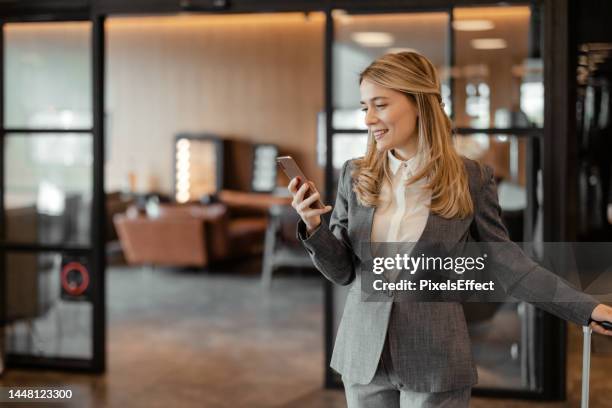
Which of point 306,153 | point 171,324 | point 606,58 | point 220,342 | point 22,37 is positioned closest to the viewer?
point 606,58

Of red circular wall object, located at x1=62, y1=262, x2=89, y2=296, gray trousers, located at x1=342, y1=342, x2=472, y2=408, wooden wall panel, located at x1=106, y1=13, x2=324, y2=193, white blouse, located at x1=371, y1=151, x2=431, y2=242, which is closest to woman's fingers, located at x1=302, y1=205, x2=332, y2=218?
white blouse, located at x1=371, y1=151, x2=431, y2=242

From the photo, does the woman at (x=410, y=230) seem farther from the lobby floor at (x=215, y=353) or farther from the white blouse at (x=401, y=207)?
the lobby floor at (x=215, y=353)

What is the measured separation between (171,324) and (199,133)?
530 centimetres

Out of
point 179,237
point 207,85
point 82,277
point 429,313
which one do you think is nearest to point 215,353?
point 82,277

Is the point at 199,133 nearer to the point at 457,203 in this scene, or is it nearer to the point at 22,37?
the point at 22,37

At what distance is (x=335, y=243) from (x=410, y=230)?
0.18 m

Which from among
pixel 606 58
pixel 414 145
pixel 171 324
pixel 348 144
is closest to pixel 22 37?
pixel 348 144

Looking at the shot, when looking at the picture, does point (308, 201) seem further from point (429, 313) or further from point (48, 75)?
point (48, 75)

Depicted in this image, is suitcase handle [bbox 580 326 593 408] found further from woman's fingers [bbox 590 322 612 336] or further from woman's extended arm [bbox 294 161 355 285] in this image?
woman's extended arm [bbox 294 161 355 285]

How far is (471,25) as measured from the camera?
4562 millimetres

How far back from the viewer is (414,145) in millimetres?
1962

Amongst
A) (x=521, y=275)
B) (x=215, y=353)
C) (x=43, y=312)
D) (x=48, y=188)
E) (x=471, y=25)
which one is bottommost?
(x=215, y=353)

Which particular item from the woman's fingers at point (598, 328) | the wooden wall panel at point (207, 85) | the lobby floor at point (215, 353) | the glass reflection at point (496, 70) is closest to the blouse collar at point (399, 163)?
the woman's fingers at point (598, 328)

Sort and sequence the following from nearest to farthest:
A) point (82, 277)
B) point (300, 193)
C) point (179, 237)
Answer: point (300, 193) → point (82, 277) → point (179, 237)
